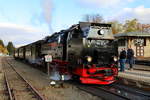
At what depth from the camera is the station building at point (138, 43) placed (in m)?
36.5

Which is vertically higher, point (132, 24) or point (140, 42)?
point (132, 24)

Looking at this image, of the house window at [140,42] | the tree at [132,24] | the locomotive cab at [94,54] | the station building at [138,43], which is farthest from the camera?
the tree at [132,24]

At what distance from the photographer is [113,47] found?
1307cm

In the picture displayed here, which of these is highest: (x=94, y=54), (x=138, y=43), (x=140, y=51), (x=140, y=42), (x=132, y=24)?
(x=132, y=24)

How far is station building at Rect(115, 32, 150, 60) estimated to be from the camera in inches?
1436

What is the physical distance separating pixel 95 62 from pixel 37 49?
1470cm

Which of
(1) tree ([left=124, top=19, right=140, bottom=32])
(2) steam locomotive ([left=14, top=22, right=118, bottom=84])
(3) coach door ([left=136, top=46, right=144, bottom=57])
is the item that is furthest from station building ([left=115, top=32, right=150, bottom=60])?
(1) tree ([left=124, top=19, right=140, bottom=32])

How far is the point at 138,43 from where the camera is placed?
37.9 metres

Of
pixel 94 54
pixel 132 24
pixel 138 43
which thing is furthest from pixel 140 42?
pixel 132 24

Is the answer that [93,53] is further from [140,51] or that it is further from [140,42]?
[140,51]

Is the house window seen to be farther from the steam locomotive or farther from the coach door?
the steam locomotive

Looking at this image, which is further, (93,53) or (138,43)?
(138,43)

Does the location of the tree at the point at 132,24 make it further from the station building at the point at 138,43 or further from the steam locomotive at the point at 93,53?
the steam locomotive at the point at 93,53

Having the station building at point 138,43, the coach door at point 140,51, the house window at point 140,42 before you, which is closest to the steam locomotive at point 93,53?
the station building at point 138,43
